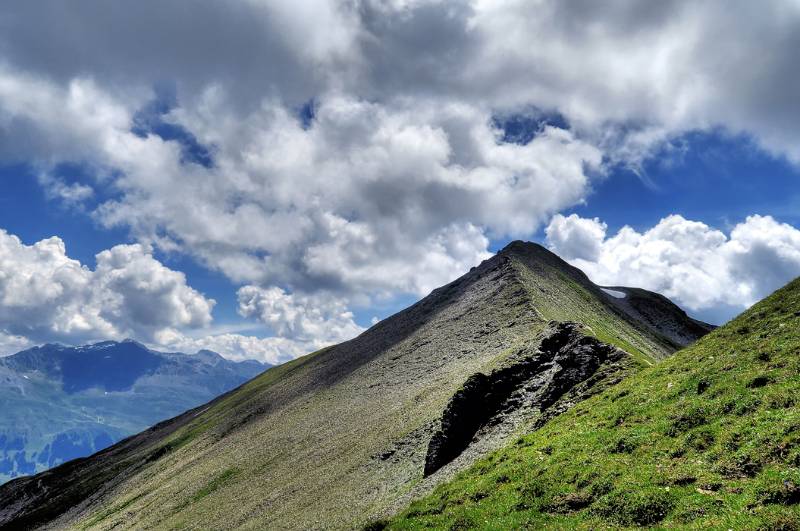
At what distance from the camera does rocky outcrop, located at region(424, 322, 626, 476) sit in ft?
139

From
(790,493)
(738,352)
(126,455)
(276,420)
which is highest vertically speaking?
(126,455)

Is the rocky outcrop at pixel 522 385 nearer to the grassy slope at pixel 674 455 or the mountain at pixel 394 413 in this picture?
the mountain at pixel 394 413

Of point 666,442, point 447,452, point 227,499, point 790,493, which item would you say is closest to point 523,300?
point 447,452

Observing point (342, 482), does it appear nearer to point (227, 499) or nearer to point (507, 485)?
point (227, 499)

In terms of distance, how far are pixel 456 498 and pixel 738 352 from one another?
1993 centimetres

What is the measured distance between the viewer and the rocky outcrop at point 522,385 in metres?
42.3

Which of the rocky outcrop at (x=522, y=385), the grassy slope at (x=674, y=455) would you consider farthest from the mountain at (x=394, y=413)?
the grassy slope at (x=674, y=455)

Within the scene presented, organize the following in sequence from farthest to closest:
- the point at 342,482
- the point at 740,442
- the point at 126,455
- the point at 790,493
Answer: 1. the point at 126,455
2. the point at 342,482
3. the point at 740,442
4. the point at 790,493

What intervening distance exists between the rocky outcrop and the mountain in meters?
0.14

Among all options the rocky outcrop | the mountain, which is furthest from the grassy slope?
the rocky outcrop

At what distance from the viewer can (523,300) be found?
89.1 meters

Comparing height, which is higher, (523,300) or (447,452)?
(523,300)

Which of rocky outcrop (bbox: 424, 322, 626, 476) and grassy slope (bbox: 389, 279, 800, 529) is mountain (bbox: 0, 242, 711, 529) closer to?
rocky outcrop (bbox: 424, 322, 626, 476)

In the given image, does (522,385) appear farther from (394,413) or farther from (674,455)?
(674,455)
